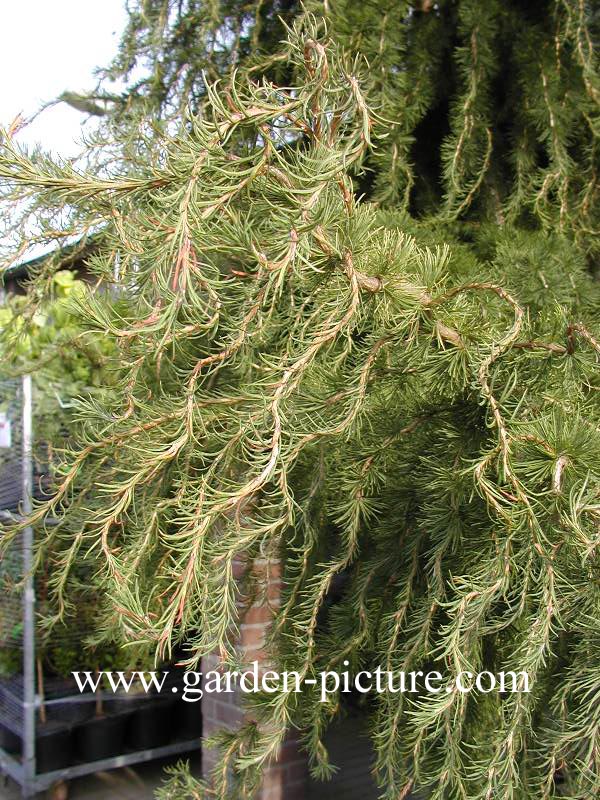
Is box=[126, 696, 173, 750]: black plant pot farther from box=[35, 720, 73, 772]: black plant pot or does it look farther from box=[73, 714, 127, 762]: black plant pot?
box=[35, 720, 73, 772]: black plant pot

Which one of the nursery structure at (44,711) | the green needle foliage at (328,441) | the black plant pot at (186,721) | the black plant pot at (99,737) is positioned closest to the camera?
the green needle foliage at (328,441)

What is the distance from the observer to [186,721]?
322 cm

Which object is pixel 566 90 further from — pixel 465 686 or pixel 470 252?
pixel 465 686

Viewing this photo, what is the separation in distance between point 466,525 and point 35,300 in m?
0.78

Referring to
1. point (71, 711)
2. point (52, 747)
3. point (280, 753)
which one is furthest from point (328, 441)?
point (71, 711)

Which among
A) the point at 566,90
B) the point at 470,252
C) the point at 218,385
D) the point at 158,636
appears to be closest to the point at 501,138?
the point at 566,90

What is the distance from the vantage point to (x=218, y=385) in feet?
3.32

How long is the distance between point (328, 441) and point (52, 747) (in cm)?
248

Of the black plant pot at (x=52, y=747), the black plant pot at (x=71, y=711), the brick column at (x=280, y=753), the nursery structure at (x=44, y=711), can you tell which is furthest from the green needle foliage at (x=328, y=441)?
the black plant pot at (x=71, y=711)

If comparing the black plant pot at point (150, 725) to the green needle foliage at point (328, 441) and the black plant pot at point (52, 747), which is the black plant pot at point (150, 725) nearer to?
the black plant pot at point (52, 747)

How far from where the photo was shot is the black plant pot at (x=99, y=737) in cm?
293

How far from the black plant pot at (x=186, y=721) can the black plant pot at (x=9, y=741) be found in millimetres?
613

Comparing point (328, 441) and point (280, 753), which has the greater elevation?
point (328, 441)

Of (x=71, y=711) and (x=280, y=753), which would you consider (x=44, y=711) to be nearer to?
(x=71, y=711)
